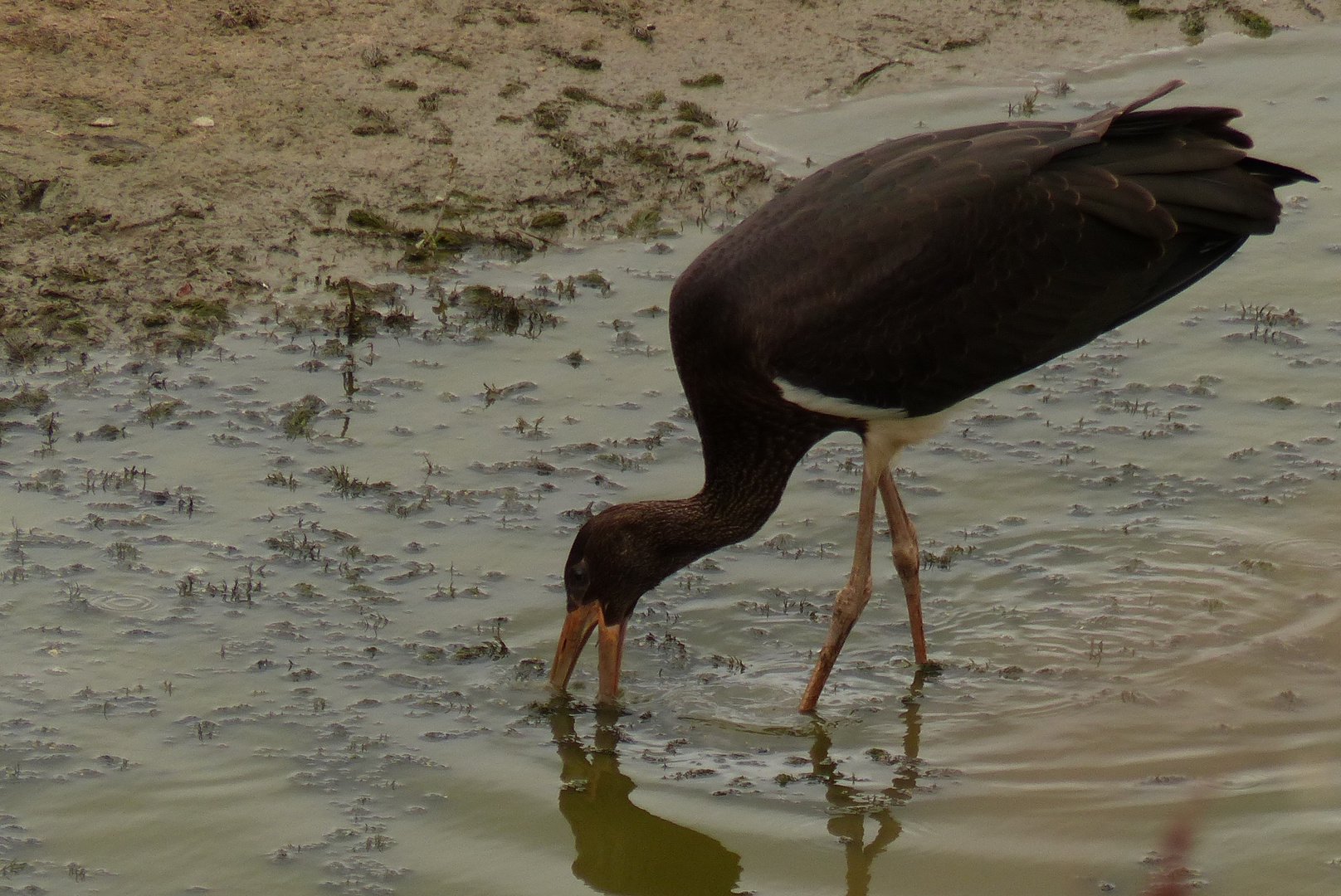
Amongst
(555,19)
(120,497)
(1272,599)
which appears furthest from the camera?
(555,19)

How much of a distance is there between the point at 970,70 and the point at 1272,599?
487 centimetres

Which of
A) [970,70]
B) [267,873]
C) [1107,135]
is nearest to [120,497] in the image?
[267,873]

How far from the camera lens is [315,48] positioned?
10.0 meters

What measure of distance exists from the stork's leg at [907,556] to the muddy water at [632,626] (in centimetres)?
10

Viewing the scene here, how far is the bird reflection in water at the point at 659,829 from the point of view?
5402 mm

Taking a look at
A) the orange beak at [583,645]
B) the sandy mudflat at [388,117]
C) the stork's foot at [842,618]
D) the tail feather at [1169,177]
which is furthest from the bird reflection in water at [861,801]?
the sandy mudflat at [388,117]

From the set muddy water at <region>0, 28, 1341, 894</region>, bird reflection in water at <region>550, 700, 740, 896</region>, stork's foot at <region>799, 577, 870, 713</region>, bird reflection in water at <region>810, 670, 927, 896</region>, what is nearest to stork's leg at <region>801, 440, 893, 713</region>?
stork's foot at <region>799, 577, 870, 713</region>

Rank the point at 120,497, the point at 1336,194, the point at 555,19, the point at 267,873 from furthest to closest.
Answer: the point at 555,19 < the point at 1336,194 < the point at 120,497 < the point at 267,873

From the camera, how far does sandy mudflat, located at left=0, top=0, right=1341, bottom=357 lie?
8625mm

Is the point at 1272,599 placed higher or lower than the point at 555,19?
lower

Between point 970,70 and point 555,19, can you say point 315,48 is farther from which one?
point 970,70

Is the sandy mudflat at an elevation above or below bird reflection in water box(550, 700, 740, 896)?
above

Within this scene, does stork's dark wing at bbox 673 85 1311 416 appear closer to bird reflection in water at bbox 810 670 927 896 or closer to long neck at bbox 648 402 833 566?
long neck at bbox 648 402 833 566

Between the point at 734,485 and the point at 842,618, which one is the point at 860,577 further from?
the point at 734,485
